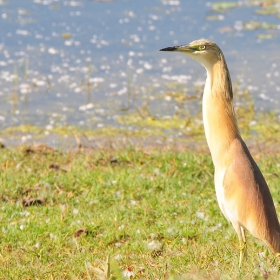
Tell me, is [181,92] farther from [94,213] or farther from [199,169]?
[94,213]

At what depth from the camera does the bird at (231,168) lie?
4379 mm

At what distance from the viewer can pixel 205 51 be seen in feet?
14.9

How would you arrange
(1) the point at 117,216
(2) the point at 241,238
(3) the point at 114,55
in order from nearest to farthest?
(2) the point at 241,238, (1) the point at 117,216, (3) the point at 114,55

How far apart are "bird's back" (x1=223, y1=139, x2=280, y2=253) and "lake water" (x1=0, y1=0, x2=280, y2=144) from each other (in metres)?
5.08

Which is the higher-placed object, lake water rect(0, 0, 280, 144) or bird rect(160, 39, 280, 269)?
bird rect(160, 39, 280, 269)

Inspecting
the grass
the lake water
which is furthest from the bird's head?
the lake water

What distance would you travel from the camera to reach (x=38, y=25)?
13469mm

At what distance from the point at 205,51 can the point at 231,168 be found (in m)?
0.73

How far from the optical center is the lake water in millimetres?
10086

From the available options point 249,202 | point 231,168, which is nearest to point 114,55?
point 231,168

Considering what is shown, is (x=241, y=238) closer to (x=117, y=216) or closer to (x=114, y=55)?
(x=117, y=216)

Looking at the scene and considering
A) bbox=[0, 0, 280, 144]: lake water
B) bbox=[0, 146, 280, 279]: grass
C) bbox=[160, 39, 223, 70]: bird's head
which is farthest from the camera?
bbox=[0, 0, 280, 144]: lake water

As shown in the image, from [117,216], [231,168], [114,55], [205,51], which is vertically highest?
[205,51]

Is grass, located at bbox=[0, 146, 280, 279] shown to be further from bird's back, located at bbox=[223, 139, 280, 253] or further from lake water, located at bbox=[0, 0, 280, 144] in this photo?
lake water, located at bbox=[0, 0, 280, 144]
